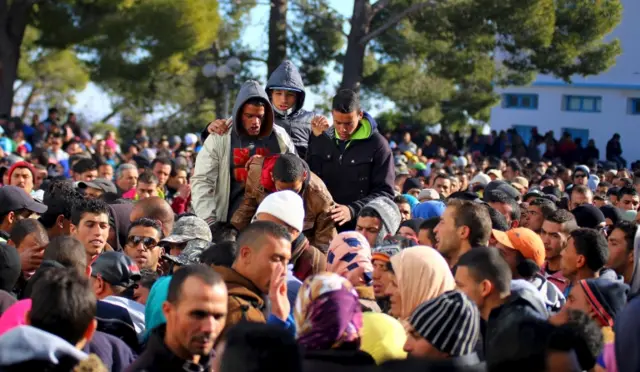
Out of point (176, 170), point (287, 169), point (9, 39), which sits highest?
point (9, 39)

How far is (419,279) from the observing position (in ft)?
17.2

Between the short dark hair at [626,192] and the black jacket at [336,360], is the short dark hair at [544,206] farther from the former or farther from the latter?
the black jacket at [336,360]

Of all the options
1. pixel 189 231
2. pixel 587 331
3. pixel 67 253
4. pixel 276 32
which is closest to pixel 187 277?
pixel 67 253

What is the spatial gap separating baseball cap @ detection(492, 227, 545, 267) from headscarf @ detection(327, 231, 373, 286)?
1.27 m

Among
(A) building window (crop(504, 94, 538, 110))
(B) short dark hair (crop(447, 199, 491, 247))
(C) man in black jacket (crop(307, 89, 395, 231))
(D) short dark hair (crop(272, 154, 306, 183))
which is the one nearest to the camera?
(B) short dark hair (crop(447, 199, 491, 247))

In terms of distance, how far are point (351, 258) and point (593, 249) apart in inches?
70.3

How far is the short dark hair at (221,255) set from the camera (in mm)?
5746

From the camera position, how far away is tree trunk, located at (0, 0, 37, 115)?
2784 centimetres

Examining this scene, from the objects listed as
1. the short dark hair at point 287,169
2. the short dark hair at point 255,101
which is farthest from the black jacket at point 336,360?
the short dark hair at point 255,101

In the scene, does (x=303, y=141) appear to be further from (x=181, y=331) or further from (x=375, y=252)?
(x=181, y=331)

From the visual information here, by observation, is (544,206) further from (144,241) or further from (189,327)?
(189,327)

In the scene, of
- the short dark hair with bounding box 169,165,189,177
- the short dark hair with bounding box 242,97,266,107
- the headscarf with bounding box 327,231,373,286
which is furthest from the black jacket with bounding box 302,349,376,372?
the short dark hair with bounding box 169,165,189,177

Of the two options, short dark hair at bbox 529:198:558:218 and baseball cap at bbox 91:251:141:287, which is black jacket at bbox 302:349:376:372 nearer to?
baseball cap at bbox 91:251:141:287

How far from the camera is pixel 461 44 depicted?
2720cm
